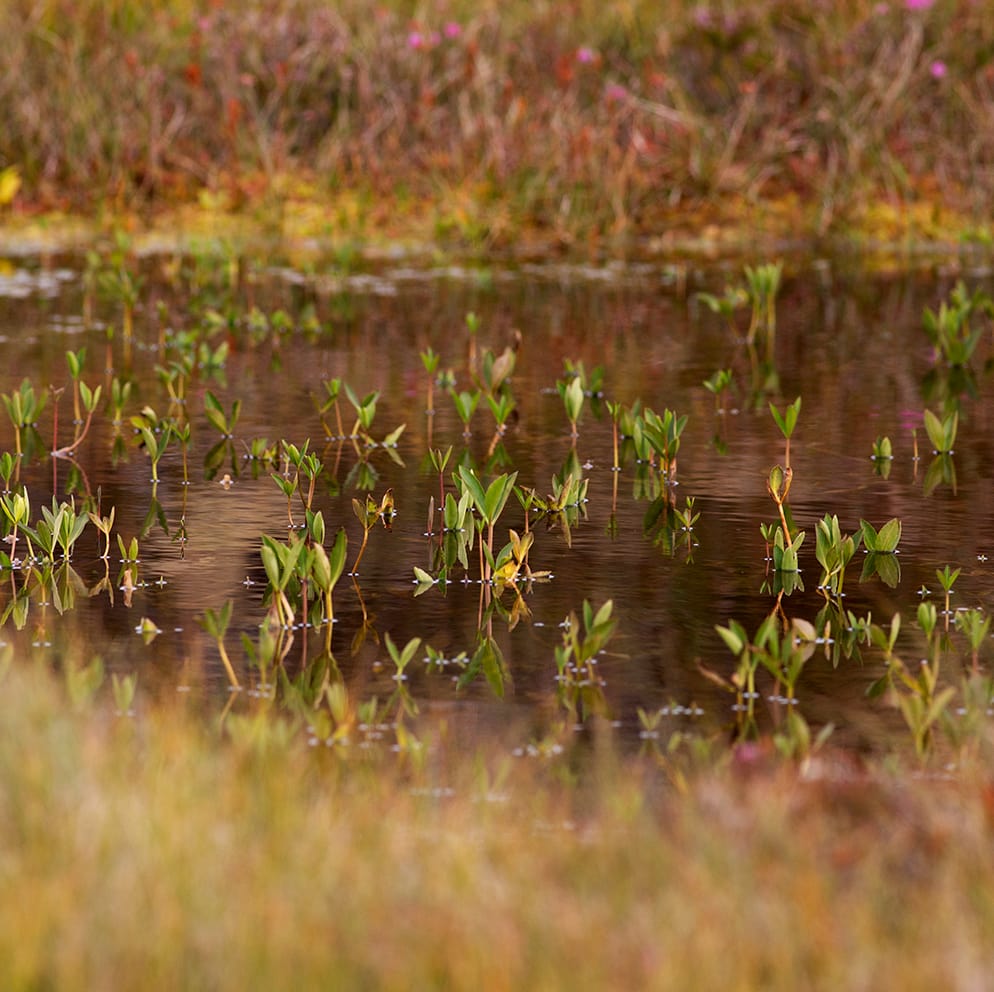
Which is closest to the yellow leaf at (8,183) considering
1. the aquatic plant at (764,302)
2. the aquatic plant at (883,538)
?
the aquatic plant at (764,302)

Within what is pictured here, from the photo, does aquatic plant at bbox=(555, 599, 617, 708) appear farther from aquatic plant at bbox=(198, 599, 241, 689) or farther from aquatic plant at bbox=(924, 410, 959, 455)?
aquatic plant at bbox=(924, 410, 959, 455)

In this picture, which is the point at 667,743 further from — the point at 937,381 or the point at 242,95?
the point at 242,95

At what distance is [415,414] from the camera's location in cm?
784

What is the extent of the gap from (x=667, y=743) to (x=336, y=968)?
53.8 inches

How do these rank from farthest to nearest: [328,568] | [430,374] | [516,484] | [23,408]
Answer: [430,374] → [23,408] → [516,484] → [328,568]

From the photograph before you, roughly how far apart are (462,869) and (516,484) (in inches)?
139

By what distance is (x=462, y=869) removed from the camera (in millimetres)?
3045

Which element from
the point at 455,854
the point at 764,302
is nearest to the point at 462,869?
the point at 455,854

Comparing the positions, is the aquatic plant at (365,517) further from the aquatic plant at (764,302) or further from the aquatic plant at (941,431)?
the aquatic plant at (764,302)

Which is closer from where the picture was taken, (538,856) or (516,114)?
(538,856)

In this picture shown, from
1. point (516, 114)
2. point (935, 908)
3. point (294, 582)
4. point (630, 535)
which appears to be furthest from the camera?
point (516, 114)

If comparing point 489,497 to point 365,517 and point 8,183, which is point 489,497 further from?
point 8,183

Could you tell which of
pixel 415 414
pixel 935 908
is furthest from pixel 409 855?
pixel 415 414

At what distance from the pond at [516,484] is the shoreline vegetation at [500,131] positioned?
2440mm
